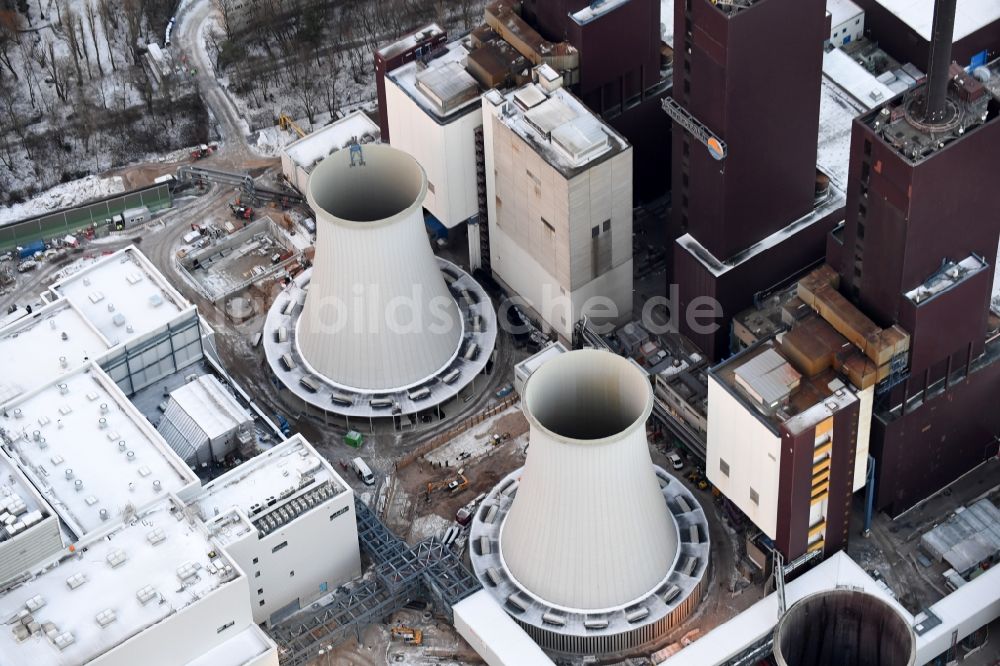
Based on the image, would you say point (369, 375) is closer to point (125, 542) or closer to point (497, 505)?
point (497, 505)

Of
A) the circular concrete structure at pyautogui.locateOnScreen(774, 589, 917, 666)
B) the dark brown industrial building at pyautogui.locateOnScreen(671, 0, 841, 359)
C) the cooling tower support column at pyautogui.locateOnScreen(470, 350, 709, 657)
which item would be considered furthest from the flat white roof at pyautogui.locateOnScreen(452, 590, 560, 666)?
the dark brown industrial building at pyautogui.locateOnScreen(671, 0, 841, 359)

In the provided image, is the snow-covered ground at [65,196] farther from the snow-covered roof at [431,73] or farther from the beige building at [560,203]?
the beige building at [560,203]

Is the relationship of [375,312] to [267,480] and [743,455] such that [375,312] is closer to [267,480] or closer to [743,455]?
[267,480]

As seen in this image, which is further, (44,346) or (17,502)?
(44,346)

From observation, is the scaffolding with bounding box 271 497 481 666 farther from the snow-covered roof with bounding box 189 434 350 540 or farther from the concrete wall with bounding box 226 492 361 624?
the snow-covered roof with bounding box 189 434 350 540

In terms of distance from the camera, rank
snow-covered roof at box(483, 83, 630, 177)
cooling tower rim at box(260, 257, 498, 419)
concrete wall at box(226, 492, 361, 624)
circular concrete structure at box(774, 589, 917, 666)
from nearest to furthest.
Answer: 1. circular concrete structure at box(774, 589, 917, 666)
2. concrete wall at box(226, 492, 361, 624)
3. snow-covered roof at box(483, 83, 630, 177)
4. cooling tower rim at box(260, 257, 498, 419)

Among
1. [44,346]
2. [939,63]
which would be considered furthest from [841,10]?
[44,346]
